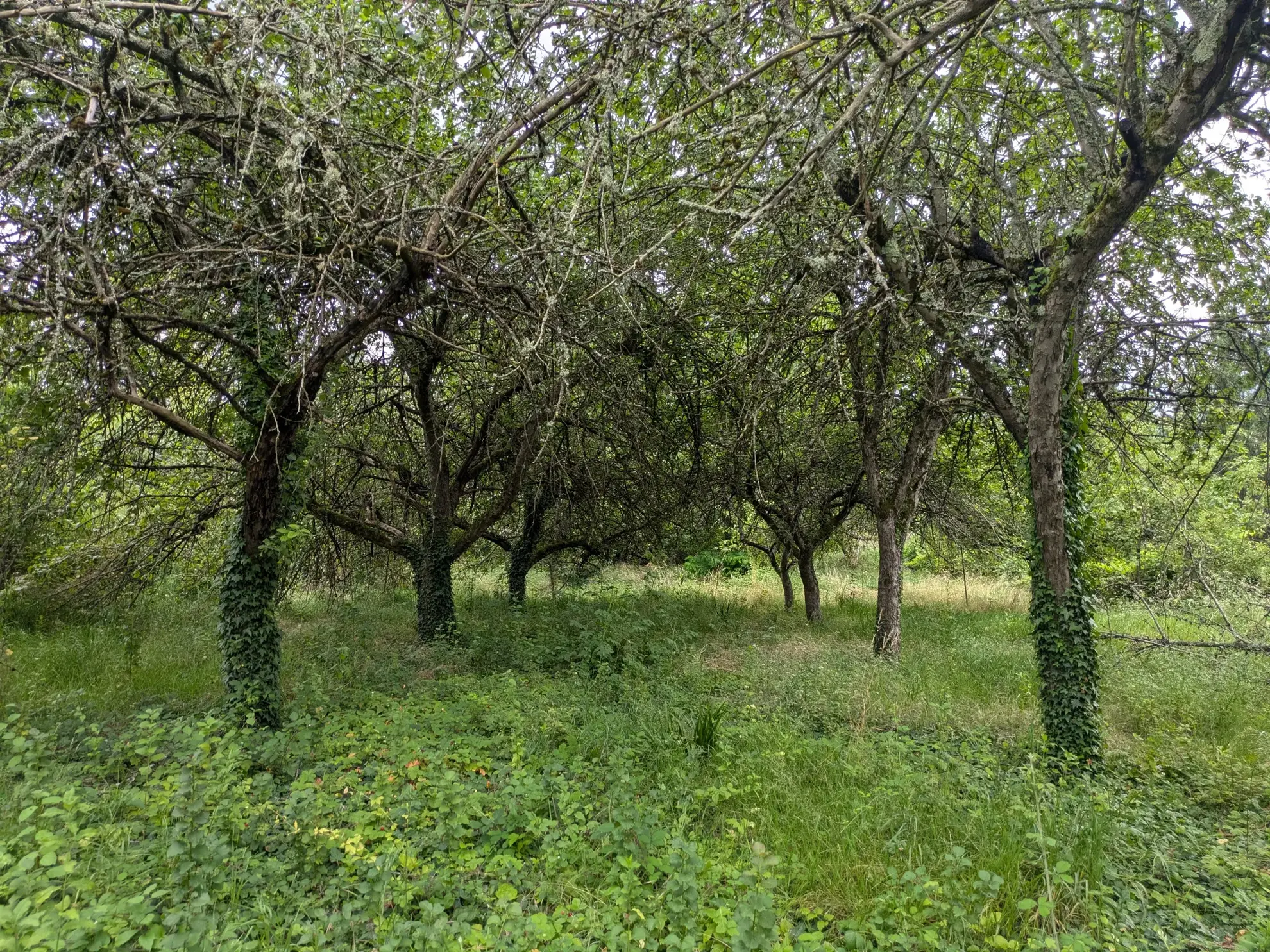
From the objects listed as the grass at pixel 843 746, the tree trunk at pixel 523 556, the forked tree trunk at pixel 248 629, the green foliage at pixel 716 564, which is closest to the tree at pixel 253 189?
the forked tree trunk at pixel 248 629

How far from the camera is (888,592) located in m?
8.33

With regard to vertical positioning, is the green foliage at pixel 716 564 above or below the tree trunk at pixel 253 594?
below

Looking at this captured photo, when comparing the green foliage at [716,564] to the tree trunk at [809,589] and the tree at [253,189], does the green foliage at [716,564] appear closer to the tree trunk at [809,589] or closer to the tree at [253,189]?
the tree trunk at [809,589]

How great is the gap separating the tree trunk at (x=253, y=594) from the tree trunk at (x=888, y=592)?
7.05 metres

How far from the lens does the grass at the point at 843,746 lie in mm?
2805

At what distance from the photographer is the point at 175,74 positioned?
3328 mm

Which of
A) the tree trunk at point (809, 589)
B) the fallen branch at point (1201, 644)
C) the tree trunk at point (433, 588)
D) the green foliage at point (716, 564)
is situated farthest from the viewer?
the green foliage at point (716, 564)

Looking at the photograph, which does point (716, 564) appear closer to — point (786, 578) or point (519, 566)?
point (786, 578)

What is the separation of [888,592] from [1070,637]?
3923 mm

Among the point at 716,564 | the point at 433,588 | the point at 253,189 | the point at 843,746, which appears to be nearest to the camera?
the point at 253,189

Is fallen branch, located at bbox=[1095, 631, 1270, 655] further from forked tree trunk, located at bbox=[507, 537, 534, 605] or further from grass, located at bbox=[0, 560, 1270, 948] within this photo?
forked tree trunk, located at bbox=[507, 537, 534, 605]

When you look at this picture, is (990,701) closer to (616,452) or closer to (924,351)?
(924,351)

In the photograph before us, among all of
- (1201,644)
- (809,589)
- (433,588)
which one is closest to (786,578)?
(809,589)

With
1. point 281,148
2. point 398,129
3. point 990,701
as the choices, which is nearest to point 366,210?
point 281,148
